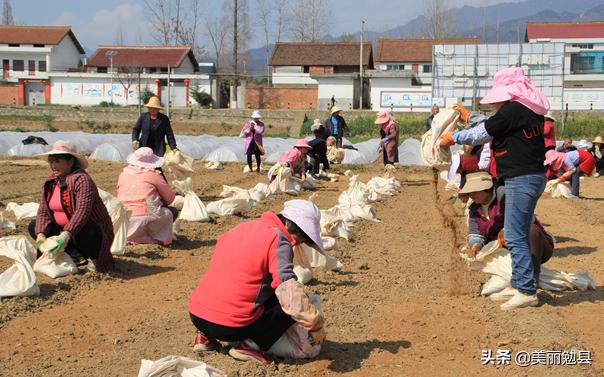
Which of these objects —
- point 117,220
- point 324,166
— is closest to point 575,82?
point 324,166

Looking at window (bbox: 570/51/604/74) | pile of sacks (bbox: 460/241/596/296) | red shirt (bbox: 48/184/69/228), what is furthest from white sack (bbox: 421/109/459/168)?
window (bbox: 570/51/604/74)

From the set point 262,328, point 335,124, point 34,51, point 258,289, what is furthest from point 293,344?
point 34,51

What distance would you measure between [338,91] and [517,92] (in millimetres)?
38134

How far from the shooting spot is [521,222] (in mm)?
5207

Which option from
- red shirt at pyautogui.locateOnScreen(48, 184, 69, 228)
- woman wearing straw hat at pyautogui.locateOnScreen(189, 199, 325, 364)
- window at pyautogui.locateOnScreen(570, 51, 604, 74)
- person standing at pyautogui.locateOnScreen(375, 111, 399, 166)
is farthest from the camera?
window at pyautogui.locateOnScreen(570, 51, 604, 74)

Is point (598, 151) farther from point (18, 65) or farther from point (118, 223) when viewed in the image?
point (18, 65)

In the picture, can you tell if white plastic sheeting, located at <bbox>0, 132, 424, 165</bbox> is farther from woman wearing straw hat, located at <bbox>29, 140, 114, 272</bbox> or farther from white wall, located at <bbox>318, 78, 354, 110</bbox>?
white wall, located at <bbox>318, 78, 354, 110</bbox>

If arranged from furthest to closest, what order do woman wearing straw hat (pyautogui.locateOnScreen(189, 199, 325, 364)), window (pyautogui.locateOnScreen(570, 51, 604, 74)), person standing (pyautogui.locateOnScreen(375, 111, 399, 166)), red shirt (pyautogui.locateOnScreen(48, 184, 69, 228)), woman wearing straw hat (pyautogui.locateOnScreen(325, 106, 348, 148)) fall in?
window (pyautogui.locateOnScreen(570, 51, 604, 74))
woman wearing straw hat (pyautogui.locateOnScreen(325, 106, 348, 148))
person standing (pyautogui.locateOnScreen(375, 111, 399, 166))
red shirt (pyautogui.locateOnScreen(48, 184, 69, 228))
woman wearing straw hat (pyautogui.locateOnScreen(189, 199, 325, 364))

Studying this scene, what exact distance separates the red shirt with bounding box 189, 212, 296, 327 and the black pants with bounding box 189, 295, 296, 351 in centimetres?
4

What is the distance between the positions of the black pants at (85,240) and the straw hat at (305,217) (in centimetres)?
270

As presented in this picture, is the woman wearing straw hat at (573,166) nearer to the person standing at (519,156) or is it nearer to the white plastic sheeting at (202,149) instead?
the white plastic sheeting at (202,149)

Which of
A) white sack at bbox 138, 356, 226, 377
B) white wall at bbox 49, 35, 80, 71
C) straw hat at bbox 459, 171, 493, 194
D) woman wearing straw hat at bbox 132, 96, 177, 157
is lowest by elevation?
white sack at bbox 138, 356, 226, 377

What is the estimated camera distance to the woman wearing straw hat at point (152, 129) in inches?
424

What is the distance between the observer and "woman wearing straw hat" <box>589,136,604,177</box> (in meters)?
17.3
